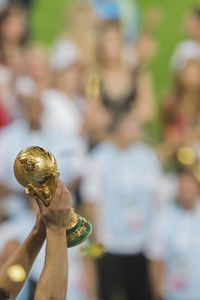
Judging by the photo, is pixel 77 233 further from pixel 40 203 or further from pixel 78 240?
pixel 40 203

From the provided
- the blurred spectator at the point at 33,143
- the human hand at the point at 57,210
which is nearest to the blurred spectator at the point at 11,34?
the blurred spectator at the point at 33,143

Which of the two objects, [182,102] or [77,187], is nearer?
[77,187]

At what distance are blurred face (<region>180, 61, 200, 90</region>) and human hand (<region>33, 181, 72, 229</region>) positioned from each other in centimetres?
531

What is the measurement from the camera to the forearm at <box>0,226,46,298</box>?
13.5 feet

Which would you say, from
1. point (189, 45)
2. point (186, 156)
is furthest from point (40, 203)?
point (189, 45)

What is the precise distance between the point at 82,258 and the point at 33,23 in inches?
130

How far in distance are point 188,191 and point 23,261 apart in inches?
155

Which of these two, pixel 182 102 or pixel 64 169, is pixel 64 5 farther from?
pixel 64 169

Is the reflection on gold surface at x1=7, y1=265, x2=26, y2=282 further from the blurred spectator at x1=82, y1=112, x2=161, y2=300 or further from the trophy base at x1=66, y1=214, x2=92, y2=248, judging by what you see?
the blurred spectator at x1=82, y1=112, x2=161, y2=300

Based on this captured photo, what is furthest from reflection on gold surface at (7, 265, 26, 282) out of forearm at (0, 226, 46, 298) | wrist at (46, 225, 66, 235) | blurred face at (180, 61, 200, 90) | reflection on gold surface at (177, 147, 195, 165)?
blurred face at (180, 61, 200, 90)

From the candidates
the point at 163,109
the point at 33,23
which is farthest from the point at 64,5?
the point at 163,109

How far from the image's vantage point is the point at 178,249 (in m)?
7.91

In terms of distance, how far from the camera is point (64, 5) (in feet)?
33.8

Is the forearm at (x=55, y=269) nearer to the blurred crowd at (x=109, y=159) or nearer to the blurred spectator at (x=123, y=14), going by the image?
the blurred crowd at (x=109, y=159)
